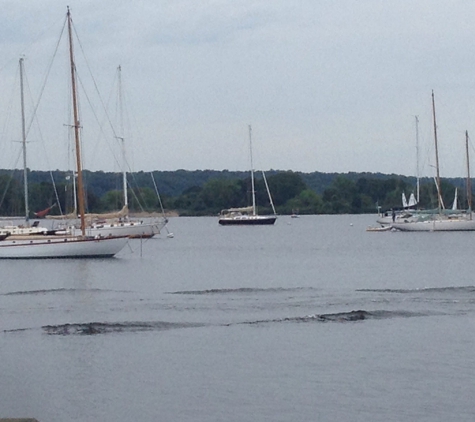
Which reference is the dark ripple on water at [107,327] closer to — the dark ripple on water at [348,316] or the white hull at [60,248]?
the dark ripple on water at [348,316]

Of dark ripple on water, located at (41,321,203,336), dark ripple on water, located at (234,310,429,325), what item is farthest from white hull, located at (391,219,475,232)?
dark ripple on water, located at (41,321,203,336)

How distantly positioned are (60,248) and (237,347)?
31.6 m

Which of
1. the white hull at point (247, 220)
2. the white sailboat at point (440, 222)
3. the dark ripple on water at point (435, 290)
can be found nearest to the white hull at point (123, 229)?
the white sailboat at point (440, 222)

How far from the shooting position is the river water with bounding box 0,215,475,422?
19.3 m

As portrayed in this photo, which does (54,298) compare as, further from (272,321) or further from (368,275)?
(368,275)

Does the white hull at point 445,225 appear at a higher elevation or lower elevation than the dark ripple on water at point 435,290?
higher

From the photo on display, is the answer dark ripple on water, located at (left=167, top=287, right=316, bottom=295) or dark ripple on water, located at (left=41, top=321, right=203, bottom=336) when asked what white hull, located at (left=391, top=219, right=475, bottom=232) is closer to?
dark ripple on water, located at (left=167, top=287, right=316, bottom=295)

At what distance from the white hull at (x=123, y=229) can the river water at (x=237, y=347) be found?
82.2 feet

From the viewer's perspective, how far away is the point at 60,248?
55781mm

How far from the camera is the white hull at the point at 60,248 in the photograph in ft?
183

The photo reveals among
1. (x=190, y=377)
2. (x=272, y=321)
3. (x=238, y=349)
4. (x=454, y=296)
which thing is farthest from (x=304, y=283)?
(x=190, y=377)

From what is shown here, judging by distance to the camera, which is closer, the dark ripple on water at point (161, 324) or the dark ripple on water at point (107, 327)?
the dark ripple on water at point (107, 327)

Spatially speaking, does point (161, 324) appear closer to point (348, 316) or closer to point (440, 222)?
point (348, 316)

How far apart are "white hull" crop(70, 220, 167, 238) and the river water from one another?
986 inches
